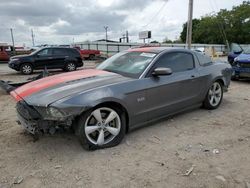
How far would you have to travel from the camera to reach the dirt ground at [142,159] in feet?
11.5

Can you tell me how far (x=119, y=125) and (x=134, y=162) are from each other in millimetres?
723

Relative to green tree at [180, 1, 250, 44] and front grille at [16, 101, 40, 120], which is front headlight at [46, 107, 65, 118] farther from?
green tree at [180, 1, 250, 44]

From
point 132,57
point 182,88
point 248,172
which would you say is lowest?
point 248,172

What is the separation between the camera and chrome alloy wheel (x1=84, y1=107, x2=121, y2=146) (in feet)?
13.8

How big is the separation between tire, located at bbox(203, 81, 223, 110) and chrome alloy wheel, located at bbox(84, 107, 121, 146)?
2726 mm

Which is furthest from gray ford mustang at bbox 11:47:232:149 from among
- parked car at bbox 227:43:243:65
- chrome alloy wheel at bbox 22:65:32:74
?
chrome alloy wheel at bbox 22:65:32:74

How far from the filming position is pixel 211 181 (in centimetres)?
346

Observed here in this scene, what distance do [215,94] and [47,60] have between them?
501 inches

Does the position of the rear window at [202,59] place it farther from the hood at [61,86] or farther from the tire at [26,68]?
the tire at [26,68]

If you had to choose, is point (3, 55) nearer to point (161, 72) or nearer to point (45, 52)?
point (45, 52)

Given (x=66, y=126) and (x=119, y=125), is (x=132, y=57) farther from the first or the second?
(x=66, y=126)

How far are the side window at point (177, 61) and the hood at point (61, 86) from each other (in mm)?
969

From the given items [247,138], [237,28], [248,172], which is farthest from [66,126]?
[237,28]

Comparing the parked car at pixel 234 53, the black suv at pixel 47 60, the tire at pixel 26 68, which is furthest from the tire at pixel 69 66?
the parked car at pixel 234 53
